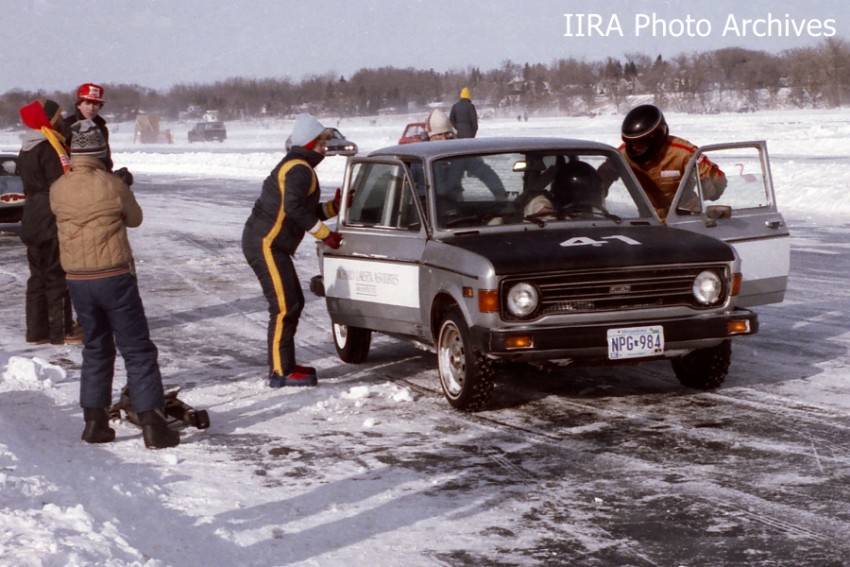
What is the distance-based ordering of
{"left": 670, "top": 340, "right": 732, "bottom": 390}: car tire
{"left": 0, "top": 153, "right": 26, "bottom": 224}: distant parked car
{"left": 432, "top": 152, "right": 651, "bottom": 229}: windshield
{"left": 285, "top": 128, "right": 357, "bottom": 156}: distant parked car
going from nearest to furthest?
{"left": 670, "top": 340, "right": 732, "bottom": 390}: car tire < {"left": 432, "top": 152, "right": 651, "bottom": 229}: windshield < {"left": 0, "top": 153, "right": 26, "bottom": 224}: distant parked car < {"left": 285, "top": 128, "right": 357, "bottom": 156}: distant parked car

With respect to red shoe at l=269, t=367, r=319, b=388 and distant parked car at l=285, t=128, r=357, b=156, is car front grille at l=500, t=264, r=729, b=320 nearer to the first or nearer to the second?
red shoe at l=269, t=367, r=319, b=388

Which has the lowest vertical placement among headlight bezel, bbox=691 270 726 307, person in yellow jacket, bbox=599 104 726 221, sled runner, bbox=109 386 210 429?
sled runner, bbox=109 386 210 429

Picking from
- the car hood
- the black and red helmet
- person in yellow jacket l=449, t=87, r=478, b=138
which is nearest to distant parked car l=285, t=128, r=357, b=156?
person in yellow jacket l=449, t=87, r=478, b=138

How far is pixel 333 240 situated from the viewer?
8898 mm

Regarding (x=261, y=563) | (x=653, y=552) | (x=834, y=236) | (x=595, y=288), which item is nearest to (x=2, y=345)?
(x=595, y=288)

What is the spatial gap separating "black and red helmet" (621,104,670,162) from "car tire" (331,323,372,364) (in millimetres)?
2401

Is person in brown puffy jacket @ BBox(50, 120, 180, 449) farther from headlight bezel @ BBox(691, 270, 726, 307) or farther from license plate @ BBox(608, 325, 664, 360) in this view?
headlight bezel @ BBox(691, 270, 726, 307)

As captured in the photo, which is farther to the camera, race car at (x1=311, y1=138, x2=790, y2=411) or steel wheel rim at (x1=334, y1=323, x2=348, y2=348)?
steel wheel rim at (x1=334, y1=323, x2=348, y2=348)

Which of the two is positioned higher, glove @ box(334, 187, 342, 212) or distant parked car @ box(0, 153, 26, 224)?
glove @ box(334, 187, 342, 212)

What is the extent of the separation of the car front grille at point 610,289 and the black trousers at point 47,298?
5.03 meters

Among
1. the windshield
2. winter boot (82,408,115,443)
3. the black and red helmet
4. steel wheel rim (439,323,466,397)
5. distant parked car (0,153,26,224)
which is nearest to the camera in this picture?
winter boot (82,408,115,443)

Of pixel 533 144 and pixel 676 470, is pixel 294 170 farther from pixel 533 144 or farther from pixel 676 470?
pixel 676 470

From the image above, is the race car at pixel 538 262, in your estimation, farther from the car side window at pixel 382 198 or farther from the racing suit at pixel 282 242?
the racing suit at pixel 282 242

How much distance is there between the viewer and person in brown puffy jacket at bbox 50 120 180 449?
696 cm
